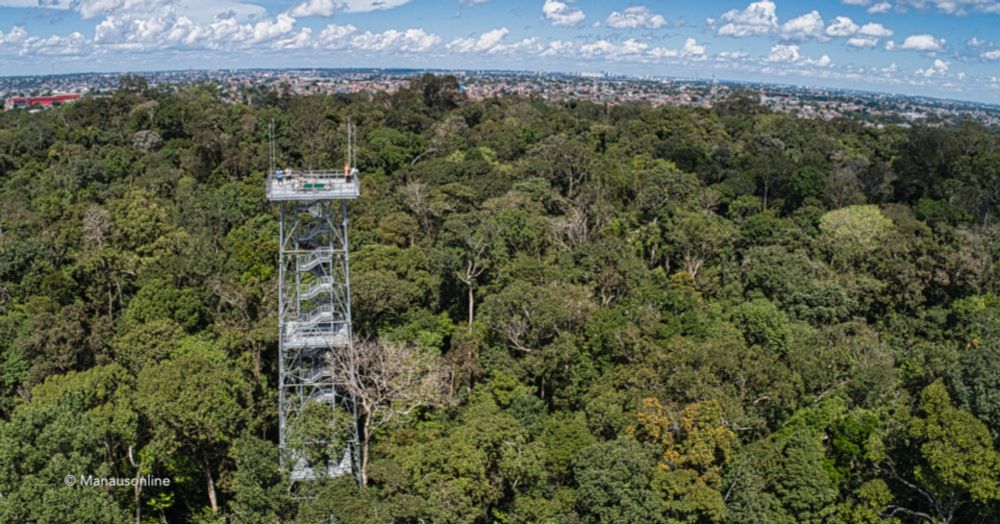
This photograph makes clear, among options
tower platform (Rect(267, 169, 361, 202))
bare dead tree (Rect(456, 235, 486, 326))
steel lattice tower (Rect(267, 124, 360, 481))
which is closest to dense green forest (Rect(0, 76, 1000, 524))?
bare dead tree (Rect(456, 235, 486, 326))

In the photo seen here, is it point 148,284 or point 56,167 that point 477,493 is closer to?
point 148,284

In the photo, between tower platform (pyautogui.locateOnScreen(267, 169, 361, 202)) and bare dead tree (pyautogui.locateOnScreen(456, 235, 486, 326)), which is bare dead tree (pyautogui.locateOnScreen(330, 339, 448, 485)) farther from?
bare dead tree (pyautogui.locateOnScreen(456, 235, 486, 326))

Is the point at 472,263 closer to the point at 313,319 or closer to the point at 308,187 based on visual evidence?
the point at 313,319

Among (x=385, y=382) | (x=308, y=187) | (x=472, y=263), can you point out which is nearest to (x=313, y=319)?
(x=385, y=382)

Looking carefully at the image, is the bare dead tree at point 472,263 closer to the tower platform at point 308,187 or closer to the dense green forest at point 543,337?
the dense green forest at point 543,337

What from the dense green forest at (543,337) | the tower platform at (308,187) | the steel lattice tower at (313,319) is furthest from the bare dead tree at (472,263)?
the tower platform at (308,187)
